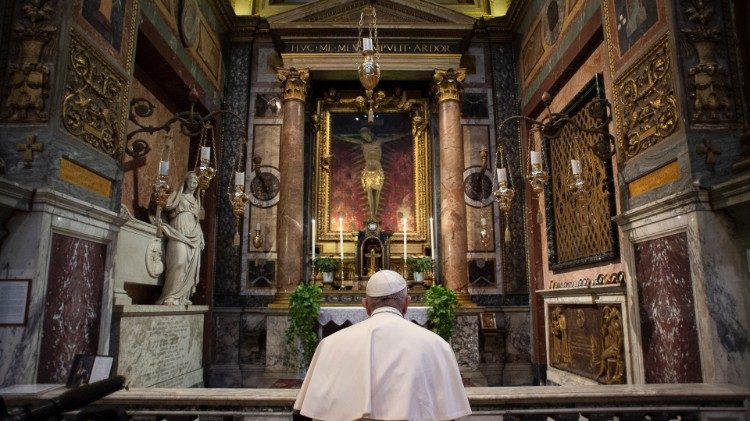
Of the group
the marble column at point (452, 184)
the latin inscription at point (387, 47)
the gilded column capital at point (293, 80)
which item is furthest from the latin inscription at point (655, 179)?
the gilded column capital at point (293, 80)

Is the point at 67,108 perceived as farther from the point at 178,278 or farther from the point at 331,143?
the point at 331,143

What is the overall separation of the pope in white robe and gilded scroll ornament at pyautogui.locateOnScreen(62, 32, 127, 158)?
375 cm

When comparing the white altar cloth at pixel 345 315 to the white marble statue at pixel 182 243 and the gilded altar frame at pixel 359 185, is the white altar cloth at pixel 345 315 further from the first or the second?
the white marble statue at pixel 182 243

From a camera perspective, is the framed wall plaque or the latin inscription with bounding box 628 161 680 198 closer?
the framed wall plaque

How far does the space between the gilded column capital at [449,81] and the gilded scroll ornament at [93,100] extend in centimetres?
570

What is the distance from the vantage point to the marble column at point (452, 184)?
9.14 m

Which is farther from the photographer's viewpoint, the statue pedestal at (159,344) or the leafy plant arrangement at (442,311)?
the leafy plant arrangement at (442,311)

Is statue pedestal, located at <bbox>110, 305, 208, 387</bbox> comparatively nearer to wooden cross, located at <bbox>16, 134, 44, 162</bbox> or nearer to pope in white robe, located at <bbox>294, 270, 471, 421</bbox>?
wooden cross, located at <bbox>16, 134, 44, 162</bbox>

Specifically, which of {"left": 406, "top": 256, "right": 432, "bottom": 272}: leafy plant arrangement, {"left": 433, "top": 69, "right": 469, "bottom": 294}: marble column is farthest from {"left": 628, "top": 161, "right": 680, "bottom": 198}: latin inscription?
{"left": 406, "top": 256, "right": 432, "bottom": 272}: leafy plant arrangement

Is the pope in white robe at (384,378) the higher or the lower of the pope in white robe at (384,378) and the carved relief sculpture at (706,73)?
the lower

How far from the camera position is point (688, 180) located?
14.8 feet

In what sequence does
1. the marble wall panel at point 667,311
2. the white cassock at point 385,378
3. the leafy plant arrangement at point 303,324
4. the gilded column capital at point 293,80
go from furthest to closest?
the gilded column capital at point 293,80, the leafy plant arrangement at point 303,324, the marble wall panel at point 667,311, the white cassock at point 385,378

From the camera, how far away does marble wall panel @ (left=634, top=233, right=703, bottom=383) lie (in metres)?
4.42

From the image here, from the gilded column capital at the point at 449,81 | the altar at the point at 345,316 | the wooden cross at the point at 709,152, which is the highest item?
the gilded column capital at the point at 449,81
